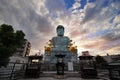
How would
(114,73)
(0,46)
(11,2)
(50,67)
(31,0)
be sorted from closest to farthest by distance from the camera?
(114,73) → (0,46) → (11,2) → (31,0) → (50,67)

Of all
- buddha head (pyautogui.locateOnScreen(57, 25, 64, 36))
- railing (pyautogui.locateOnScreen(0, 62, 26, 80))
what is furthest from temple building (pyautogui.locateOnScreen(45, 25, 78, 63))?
railing (pyautogui.locateOnScreen(0, 62, 26, 80))

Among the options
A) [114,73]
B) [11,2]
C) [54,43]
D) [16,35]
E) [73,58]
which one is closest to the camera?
[114,73]

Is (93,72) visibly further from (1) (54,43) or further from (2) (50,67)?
(1) (54,43)

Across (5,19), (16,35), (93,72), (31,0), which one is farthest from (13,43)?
(93,72)

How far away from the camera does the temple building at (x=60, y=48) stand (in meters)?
19.4

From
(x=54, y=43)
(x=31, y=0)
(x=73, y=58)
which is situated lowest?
(x=73, y=58)

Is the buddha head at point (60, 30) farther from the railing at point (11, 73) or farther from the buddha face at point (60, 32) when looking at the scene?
the railing at point (11, 73)

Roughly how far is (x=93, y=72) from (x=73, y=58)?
34.6 feet

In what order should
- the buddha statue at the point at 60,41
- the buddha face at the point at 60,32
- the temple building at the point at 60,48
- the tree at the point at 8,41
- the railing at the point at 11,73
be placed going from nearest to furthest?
the railing at the point at 11,73, the tree at the point at 8,41, the temple building at the point at 60,48, the buddha statue at the point at 60,41, the buddha face at the point at 60,32

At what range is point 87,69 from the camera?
895 centimetres

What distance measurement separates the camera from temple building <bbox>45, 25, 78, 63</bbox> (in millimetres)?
19375

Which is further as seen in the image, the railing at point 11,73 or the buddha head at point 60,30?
the buddha head at point 60,30

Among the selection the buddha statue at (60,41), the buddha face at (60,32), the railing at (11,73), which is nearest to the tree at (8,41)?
the railing at (11,73)

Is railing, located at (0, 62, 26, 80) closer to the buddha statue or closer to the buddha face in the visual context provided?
the buddha statue
